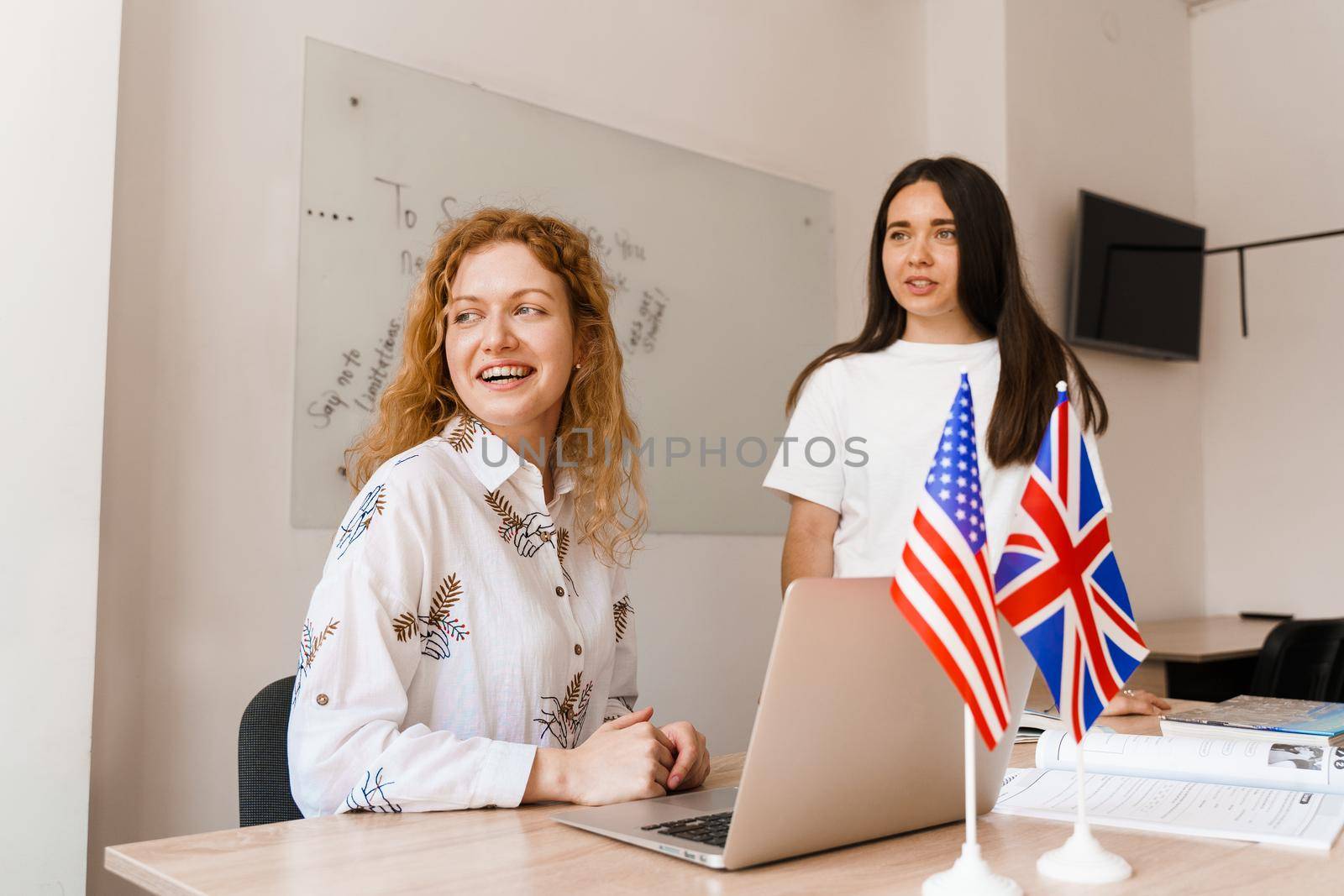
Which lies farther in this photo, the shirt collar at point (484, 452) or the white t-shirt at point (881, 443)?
the white t-shirt at point (881, 443)

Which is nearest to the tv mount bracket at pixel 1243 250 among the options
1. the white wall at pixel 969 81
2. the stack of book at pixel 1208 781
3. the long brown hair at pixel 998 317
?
the white wall at pixel 969 81

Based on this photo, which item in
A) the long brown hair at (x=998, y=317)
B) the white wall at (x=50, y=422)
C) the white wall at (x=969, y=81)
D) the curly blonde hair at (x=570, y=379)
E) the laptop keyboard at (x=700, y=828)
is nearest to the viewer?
the laptop keyboard at (x=700, y=828)

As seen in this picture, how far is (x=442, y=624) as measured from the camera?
1196 millimetres

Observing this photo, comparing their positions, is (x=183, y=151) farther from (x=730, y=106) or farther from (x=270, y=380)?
(x=730, y=106)

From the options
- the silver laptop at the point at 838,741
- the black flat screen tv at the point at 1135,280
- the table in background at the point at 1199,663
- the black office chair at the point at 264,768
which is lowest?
the table in background at the point at 1199,663

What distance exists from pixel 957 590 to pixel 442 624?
2.11 feet

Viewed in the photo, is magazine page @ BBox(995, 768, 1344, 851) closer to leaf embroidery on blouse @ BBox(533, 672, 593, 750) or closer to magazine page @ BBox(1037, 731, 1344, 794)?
magazine page @ BBox(1037, 731, 1344, 794)

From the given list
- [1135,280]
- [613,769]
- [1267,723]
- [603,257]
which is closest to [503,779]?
[613,769]

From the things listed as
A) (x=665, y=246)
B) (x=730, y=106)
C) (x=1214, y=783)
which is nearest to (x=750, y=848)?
(x=1214, y=783)

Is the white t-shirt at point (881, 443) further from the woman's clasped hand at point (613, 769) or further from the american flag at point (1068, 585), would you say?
the american flag at point (1068, 585)

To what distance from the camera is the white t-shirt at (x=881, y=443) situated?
75.0 inches

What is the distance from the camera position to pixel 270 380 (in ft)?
6.95

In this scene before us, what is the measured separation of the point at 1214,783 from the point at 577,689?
0.69m

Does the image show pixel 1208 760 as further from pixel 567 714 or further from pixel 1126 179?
pixel 1126 179
